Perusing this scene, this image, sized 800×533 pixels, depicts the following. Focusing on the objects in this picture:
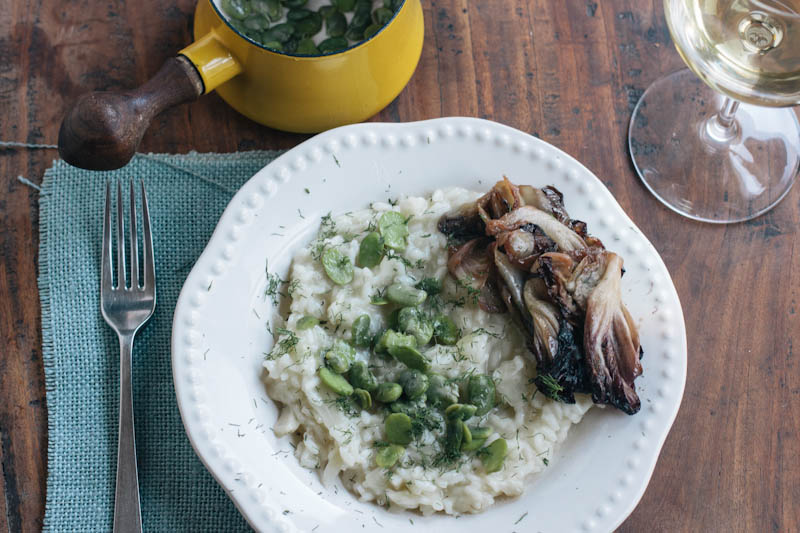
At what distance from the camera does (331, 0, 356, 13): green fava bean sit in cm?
354

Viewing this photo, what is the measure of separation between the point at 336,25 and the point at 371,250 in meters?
1.13

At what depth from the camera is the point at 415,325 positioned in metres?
2.97

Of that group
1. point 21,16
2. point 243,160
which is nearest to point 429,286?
point 243,160

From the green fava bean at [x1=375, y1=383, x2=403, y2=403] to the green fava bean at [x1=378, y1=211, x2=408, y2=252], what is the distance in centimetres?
57

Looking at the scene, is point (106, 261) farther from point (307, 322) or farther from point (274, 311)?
point (307, 322)

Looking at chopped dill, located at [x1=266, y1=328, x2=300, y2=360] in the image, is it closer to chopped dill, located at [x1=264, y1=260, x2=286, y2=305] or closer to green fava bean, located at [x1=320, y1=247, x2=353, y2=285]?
chopped dill, located at [x1=264, y1=260, x2=286, y2=305]

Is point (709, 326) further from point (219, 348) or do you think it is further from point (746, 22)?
point (219, 348)

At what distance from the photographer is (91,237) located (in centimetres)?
355

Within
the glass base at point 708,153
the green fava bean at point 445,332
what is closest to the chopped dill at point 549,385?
the green fava bean at point 445,332

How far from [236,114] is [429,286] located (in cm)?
140

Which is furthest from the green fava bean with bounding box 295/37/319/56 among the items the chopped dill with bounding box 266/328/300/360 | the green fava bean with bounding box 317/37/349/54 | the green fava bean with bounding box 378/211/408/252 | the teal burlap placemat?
the chopped dill with bounding box 266/328/300/360

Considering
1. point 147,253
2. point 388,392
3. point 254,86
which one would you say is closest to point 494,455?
point 388,392

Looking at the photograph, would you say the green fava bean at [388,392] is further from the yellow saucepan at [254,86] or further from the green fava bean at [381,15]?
the green fava bean at [381,15]

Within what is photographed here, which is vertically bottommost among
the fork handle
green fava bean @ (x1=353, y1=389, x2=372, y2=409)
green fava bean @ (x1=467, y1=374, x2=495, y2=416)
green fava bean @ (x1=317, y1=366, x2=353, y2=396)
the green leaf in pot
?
the fork handle
